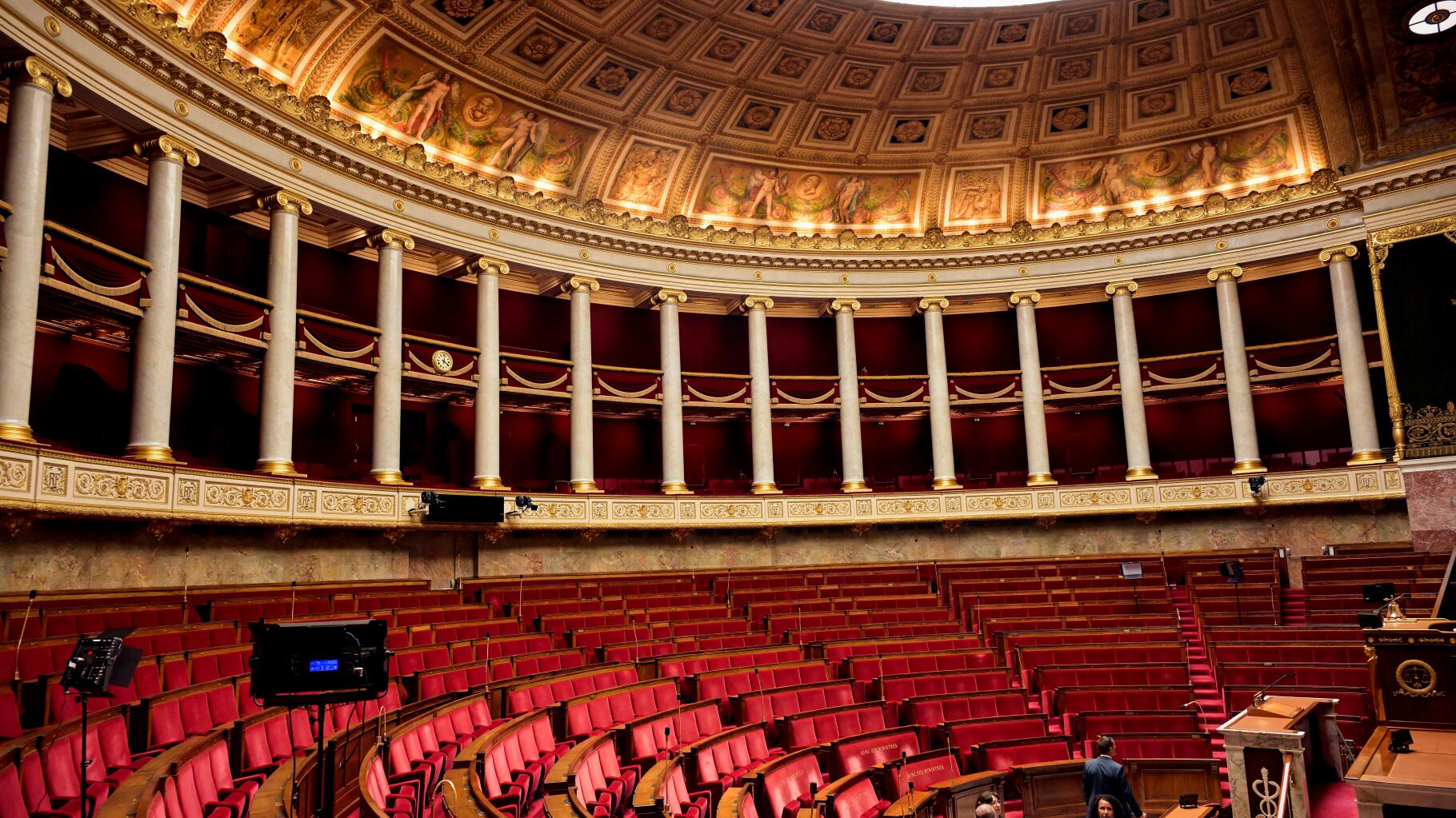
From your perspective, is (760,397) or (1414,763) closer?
(1414,763)

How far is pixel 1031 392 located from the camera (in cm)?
2316

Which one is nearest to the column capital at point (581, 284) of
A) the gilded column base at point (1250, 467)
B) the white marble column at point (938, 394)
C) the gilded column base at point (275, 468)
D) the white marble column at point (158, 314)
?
the gilded column base at point (275, 468)

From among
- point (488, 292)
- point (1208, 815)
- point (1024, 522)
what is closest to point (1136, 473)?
point (1024, 522)

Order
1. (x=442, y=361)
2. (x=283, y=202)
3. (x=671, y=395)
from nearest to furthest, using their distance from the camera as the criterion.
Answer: (x=283, y=202)
(x=442, y=361)
(x=671, y=395)

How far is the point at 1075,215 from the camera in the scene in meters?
24.3

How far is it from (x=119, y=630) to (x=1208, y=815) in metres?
6.76

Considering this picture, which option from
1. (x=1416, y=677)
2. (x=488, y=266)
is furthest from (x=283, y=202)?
(x=1416, y=677)

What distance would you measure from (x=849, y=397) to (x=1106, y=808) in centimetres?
1716

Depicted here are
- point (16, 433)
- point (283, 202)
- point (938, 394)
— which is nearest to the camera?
point (16, 433)

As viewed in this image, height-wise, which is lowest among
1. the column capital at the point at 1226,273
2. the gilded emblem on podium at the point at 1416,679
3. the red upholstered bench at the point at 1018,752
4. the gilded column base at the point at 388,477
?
the red upholstered bench at the point at 1018,752

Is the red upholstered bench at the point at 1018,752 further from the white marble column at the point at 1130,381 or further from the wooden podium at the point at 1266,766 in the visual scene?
the white marble column at the point at 1130,381

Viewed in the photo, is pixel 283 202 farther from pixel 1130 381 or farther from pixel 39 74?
pixel 1130 381

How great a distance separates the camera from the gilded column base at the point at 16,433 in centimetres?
1124

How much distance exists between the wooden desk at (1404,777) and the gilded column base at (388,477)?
49.7 ft
